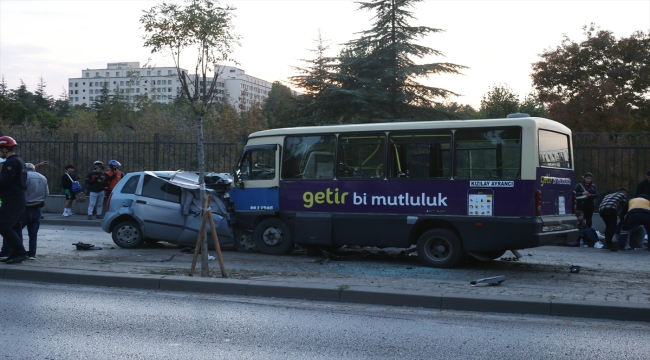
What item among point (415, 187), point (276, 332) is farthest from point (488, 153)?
point (276, 332)

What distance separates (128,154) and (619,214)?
591 inches

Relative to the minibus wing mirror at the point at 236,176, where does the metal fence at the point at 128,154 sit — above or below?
above

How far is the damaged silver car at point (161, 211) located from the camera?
13883 millimetres

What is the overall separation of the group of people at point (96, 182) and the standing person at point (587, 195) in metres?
12.9

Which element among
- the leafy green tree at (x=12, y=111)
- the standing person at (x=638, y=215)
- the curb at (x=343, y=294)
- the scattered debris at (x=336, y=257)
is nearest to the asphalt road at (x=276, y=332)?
the curb at (x=343, y=294)

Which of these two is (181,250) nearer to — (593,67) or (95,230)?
(95,230)

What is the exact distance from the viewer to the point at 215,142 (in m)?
21.6

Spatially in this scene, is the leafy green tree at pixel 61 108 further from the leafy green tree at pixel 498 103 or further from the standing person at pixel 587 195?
the standing person at pixel 587 195

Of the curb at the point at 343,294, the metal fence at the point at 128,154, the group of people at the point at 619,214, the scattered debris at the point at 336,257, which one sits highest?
the metal fence at the point at 128,154

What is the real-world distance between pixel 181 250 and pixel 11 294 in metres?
5.20

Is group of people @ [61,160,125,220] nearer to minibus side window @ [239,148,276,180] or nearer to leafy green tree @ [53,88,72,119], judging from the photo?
minibus side window @ [239,148,276,180]

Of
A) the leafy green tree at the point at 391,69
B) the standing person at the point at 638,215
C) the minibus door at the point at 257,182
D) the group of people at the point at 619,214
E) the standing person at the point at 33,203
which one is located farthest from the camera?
the leafy green tree at the point at 391,69

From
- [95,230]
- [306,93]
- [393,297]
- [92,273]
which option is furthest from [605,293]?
[306,93]

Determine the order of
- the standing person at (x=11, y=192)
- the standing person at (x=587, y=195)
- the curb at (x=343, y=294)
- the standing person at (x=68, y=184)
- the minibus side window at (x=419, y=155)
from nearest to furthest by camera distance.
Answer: the curb at (x=343, y=294), the standing person at (x=11, y=192), the minibus side window at (x=419, y=155), the standing person at (x=587, y=195), the standing person at (x=68, y=184)
